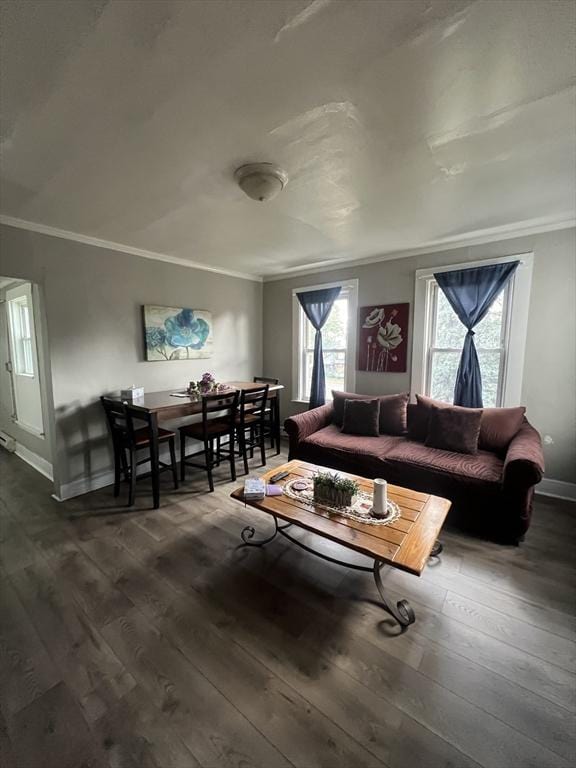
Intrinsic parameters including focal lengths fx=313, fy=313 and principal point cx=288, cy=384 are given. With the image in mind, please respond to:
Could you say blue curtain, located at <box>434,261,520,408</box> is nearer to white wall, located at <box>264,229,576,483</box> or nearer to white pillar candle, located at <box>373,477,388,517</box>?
white wall, located at <box>264,229,576,483</box>

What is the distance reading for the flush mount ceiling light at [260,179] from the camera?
72.7 inches

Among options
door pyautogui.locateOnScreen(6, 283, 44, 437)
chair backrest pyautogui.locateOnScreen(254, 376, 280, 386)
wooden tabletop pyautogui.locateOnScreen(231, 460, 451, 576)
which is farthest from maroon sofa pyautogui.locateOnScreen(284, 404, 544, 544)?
door pyautogui.locateOnScreen(6, 283, 44, 437)

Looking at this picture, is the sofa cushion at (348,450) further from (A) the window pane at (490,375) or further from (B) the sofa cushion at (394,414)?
(A) the window pane at (490,375)

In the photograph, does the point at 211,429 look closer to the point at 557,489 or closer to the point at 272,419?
the point at 272,419

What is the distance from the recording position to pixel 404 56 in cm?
115

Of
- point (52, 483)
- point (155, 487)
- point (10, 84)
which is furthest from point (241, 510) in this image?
point (10, 84)

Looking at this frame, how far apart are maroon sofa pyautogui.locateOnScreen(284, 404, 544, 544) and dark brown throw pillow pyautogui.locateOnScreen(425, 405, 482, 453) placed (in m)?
0.08

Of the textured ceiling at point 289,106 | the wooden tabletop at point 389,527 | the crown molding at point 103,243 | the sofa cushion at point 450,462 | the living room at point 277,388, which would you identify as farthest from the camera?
the crown molding at point 103,243

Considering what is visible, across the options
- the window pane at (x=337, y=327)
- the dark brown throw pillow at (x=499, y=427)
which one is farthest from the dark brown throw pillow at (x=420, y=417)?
the window pane at (x=337, y=327)

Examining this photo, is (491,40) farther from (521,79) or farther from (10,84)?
(10,84)

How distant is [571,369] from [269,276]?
3781 millimetres

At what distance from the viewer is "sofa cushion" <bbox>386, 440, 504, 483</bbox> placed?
2.44 metres

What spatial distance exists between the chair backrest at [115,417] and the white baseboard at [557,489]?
4.00 metres

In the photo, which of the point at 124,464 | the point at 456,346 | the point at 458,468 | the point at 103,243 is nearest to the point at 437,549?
the point at 458,468
